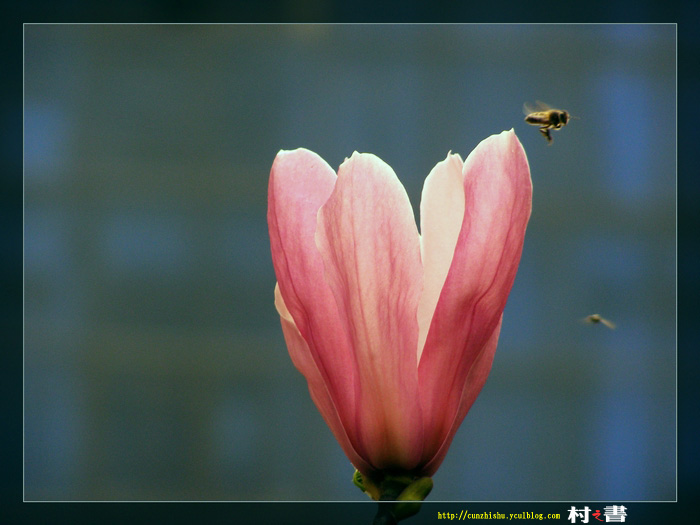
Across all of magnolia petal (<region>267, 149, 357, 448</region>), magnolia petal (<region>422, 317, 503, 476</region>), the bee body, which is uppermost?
the bee body

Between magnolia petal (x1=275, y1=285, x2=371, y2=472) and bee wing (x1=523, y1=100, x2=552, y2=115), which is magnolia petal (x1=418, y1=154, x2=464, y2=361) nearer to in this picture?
magnolia petal (x1=275, y1=285, x2=371, y2=472)

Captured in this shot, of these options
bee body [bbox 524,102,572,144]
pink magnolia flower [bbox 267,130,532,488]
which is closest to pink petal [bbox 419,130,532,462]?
pink magnolia flower [bbox 267,130,532,488]

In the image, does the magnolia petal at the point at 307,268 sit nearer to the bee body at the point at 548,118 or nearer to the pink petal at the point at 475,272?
the pink petal at the point at 475,272

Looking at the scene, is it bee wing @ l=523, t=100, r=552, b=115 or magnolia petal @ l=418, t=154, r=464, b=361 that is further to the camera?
bee wing @ l=523, t=100, r=552, b=115

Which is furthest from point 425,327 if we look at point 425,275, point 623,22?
point 623,22

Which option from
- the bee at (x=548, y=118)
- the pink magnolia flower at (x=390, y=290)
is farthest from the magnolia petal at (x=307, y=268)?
the bee at (x=548, y=118)

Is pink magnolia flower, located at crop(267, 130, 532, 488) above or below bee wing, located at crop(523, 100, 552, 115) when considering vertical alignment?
below
